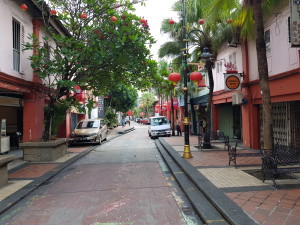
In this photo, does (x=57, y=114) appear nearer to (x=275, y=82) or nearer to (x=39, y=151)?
(x=39, y=151)

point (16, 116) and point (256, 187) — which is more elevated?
point (16, 116)

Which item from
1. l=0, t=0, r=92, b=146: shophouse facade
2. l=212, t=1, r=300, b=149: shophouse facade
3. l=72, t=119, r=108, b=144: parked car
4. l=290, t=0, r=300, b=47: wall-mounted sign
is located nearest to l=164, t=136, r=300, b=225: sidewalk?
l=212, t=1, r=300, b=149: shophouse facade

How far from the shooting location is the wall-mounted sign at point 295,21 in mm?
5727

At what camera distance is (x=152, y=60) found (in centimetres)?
1058

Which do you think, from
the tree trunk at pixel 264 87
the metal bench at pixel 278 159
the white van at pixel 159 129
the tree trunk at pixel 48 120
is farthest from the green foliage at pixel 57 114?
the white van at pixel 159 129

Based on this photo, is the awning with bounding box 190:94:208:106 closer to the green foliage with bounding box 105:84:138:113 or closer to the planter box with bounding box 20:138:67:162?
the green foliage with bounding box 105:84:138:113

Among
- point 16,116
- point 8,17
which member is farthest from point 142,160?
point 16,116

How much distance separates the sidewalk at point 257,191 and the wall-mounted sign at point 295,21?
352cm

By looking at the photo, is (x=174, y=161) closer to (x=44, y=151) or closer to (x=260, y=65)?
(x=260, y=65)

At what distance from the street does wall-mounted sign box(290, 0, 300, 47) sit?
4705 millimetres

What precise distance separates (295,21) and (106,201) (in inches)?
243

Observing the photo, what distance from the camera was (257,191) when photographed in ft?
17.5

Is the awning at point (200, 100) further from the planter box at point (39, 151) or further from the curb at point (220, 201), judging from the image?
the curb at point (220, 201)

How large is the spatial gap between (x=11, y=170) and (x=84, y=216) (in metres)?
5.49
